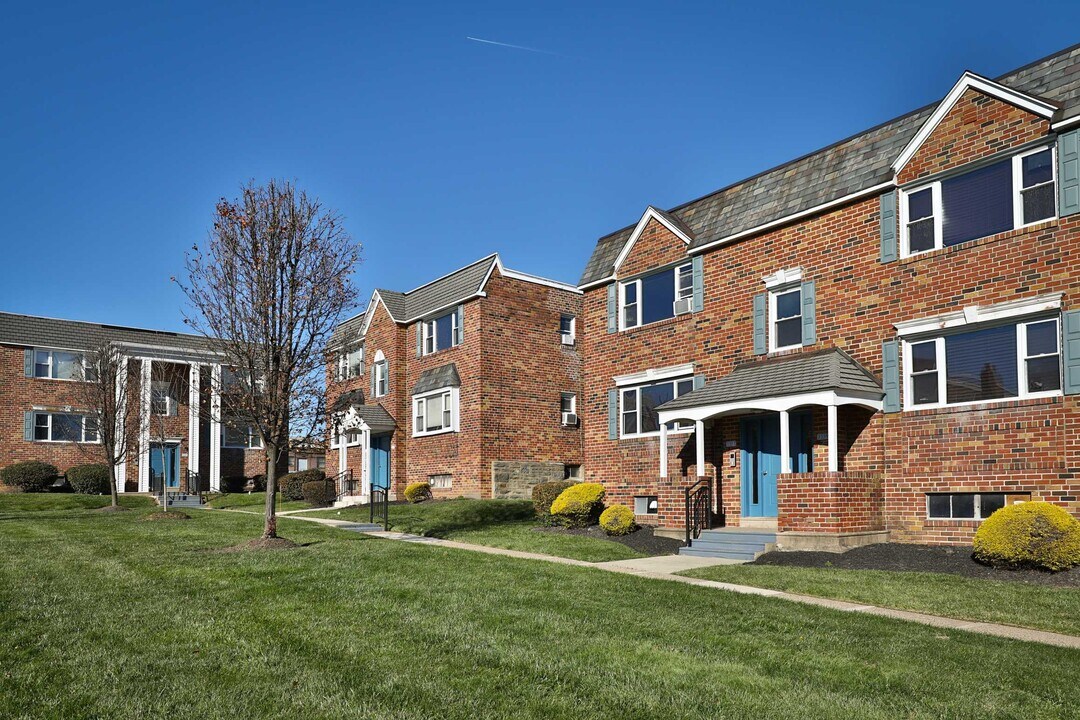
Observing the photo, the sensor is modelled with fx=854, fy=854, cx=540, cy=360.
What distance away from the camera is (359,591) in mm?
10289

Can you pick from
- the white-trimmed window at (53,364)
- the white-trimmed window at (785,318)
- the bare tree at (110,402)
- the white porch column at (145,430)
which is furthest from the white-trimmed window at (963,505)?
the white-trimmed window at (53,364)

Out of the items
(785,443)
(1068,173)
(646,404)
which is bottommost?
(785,443)

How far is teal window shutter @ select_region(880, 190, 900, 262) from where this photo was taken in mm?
15898

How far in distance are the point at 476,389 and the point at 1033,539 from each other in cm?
1914

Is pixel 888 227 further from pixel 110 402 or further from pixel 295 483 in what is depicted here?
pixel 295 483

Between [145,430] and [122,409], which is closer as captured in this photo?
[122,409]

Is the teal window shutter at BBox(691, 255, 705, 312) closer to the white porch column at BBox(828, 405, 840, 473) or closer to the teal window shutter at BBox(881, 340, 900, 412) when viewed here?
the teal window shutter at BBox(881, 340, 900, 412)

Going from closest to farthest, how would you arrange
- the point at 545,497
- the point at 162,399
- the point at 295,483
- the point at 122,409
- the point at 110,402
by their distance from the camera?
the point at 545,497 < the point at 110,402 < the point at 122,409 < the point at 162,399 < the point at 295,483

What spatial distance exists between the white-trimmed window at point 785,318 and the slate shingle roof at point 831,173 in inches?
63.6

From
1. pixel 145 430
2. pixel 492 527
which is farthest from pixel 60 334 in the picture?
pixel 492 527

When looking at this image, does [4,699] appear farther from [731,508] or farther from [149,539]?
[731,508]

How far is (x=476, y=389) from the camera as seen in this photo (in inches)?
1136

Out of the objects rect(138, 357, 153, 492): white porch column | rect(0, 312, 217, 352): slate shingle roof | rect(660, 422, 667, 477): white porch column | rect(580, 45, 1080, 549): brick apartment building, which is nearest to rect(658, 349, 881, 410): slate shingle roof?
rect(580, 45, 1080, 549): brick apartment building

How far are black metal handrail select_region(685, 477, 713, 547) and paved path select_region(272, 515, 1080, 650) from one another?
1.77 m
